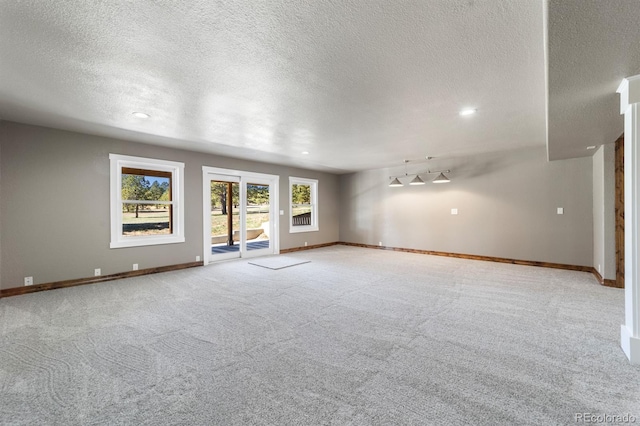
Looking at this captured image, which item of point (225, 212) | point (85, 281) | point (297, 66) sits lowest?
point (85, 281)

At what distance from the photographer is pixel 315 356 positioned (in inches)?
92.6

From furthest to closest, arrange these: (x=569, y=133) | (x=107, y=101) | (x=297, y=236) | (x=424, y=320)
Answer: (x=297, y=236), (x=569, y=133), (x=107, y=101), (x=424, y=320)

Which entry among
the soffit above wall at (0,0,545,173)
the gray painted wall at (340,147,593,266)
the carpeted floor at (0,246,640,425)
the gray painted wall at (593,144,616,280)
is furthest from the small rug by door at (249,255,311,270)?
the gray painted wall at (593,144,616,280)

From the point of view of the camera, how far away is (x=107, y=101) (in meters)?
3.36

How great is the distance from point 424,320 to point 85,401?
2.99m

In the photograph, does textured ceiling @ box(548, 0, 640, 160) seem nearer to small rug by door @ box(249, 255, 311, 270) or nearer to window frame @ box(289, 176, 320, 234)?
small rug by door @ box(249, 255, 311, 270)

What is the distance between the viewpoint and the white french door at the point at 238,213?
21.0 ft

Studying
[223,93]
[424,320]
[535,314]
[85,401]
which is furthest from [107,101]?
[535,314]

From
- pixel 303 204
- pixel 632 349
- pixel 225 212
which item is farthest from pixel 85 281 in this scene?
pixel 632 349

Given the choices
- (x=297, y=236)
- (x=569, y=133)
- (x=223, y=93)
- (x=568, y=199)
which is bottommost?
(x=297, y=236)

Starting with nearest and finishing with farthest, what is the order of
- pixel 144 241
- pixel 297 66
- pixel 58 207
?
1. pixel 297 66
2. pixel 58 207
3. pixel 144 241

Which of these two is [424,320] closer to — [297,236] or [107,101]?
[107,101]

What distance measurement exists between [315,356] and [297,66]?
8.41 ft

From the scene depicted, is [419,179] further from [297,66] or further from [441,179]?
[297,66]
